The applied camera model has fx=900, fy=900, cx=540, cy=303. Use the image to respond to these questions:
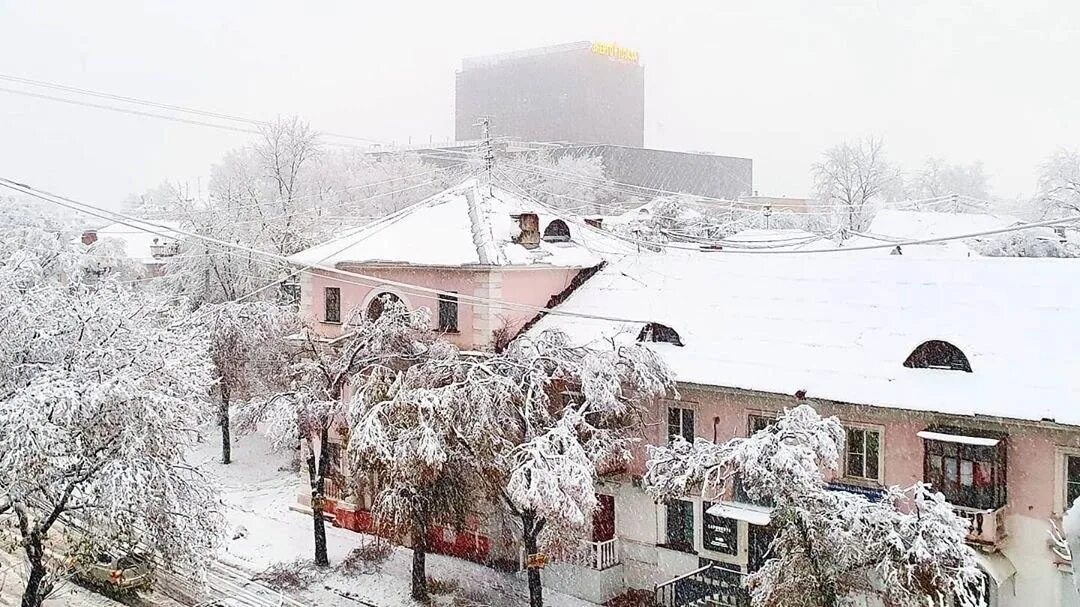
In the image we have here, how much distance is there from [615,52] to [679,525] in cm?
9844

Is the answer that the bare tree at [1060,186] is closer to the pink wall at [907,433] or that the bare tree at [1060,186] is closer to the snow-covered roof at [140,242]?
the pink wall at [907,433]

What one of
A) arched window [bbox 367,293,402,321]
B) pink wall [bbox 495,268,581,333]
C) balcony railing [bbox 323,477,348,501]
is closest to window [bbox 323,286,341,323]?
arched window [bbox 367,293,402,321]

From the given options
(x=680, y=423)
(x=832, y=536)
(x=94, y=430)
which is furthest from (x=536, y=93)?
(x=832, y=536)

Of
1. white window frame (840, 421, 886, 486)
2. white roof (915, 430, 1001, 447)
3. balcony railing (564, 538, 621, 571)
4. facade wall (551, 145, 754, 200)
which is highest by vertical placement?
facade wall (551, 145, 754, 200)

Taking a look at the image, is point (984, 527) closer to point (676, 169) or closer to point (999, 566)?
point (999, 566)

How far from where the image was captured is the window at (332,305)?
25894 mm

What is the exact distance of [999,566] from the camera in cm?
1650

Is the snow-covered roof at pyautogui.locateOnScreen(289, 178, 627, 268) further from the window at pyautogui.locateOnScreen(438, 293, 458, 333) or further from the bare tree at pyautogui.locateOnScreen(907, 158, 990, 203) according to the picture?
the bare tree at pyautogui.locateOnScreen(907, 158, 990, 203)

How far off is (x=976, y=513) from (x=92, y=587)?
19.2 m

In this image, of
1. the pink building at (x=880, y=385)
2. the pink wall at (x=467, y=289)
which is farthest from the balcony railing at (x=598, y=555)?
the pink wall at (x=467, y=289)

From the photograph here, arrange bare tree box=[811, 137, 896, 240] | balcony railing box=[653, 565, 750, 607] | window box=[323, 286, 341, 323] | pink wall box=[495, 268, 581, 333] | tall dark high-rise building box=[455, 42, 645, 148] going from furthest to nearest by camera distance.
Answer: tall dark high-rise building box=[455, 42, 645, 148] → bare tree box=[811, 137, 896, 240] → window box=[323, 286, 341, 323] → pink wall box=[495, 268, 581, 333] → balcony railing box=[653, 565, 750, 607]

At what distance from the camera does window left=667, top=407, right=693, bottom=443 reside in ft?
68.0

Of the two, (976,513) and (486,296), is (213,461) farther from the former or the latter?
(976,513)

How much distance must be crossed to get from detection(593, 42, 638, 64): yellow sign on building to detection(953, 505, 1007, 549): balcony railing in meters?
98.1
